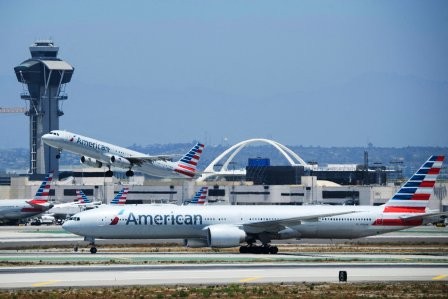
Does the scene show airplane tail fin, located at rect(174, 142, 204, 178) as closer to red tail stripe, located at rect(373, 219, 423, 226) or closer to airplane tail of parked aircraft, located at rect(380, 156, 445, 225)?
airplane tail of parked aircraft, located at rect(380, 156, 445, 225)

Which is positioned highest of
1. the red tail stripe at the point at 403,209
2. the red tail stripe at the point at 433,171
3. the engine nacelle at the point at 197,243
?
the red tail stripe at the point at 433,171

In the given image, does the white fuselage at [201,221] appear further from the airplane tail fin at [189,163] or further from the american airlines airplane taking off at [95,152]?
the airplane tail fin at [189,163]

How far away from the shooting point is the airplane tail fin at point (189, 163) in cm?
14888

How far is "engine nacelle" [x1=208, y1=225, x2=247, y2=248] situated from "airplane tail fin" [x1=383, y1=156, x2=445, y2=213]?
13815mm

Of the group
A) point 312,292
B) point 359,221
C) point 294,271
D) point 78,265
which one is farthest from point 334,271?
point 359,221

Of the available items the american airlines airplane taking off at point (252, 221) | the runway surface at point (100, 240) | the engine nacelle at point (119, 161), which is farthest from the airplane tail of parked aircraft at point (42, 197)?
the american airlines airplane taking off at point (252, 221)

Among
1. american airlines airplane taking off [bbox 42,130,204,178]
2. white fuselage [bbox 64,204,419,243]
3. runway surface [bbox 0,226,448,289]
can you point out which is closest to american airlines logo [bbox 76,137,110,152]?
american airlines airplane taking off [bbox 42,130,204,178]

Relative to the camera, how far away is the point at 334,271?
69375 millimetres

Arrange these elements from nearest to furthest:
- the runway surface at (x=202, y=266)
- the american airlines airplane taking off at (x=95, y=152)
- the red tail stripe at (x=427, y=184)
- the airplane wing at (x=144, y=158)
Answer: the runway surface at (x=202, y=266)
the red tail stripe at (x=427, y=184)
the american airlines airplane taking off at (x=95, y=152)
the airplane wing at (x=144, y=158)

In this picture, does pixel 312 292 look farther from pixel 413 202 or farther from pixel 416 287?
pixel 413 202

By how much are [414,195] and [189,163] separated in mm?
58865

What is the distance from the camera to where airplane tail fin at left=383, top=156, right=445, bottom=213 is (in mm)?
95250

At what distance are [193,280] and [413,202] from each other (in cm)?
3692

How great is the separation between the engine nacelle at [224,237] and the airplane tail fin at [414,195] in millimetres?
13815
